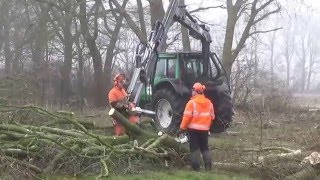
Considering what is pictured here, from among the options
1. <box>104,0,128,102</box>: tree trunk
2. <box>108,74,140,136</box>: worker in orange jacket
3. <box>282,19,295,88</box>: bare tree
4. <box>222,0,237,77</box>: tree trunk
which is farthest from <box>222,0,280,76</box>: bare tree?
<box>282,19,295,88</box>: bare tree

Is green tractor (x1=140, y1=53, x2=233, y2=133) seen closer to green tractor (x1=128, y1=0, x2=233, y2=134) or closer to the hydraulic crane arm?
green tractor (x1=128, y1=0, x2=233, y2=134)

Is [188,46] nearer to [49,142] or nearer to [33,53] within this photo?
[33,53]

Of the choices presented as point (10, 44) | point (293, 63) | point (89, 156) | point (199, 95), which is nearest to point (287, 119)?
point (199, 95)

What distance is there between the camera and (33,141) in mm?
8047

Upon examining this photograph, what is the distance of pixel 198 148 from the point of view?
859cm

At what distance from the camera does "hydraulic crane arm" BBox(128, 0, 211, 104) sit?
10.8 m

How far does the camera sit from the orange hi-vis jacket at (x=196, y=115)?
28.0 ft

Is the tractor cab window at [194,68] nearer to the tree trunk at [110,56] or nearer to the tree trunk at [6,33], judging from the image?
the tree trunk at [110,56]

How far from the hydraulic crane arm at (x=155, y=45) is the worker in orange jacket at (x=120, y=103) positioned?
216mm

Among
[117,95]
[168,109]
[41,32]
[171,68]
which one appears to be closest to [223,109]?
[168,109]

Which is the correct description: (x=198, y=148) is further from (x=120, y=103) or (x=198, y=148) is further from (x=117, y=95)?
(x=117, y=95)

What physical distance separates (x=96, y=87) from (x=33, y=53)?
3.94m

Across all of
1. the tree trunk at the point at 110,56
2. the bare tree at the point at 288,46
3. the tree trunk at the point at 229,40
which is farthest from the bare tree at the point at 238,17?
the bare tree at the point at 288,46

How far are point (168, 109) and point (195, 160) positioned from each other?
11.2 ft
